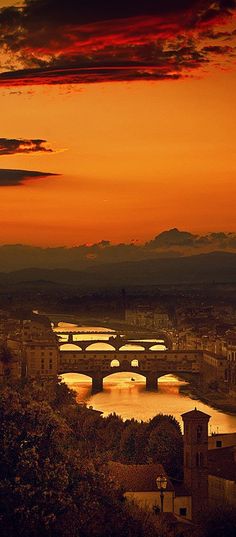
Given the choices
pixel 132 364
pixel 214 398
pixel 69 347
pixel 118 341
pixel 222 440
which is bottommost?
pixel 222 440

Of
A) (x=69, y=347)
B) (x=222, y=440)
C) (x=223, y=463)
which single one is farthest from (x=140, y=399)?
(x=223, y=463)

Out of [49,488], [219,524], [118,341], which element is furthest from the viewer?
[118,341]

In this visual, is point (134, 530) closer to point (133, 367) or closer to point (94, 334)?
point (133, 367)

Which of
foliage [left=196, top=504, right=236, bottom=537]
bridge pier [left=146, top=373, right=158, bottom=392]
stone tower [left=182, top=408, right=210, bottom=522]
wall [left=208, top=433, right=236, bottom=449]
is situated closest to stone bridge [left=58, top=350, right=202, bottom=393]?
bridge pier [left=146, top=373, right=158, bottom=392]

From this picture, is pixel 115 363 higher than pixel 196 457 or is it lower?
higher

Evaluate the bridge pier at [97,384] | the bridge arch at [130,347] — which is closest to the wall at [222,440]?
the bridge pier at [97,384]

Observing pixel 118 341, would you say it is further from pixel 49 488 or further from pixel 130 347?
pixel 49 488

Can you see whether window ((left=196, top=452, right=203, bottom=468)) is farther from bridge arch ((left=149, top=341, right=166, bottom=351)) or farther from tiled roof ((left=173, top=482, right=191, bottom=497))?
bridge arch ((left=149, top=341, right=166, bottom=351))
